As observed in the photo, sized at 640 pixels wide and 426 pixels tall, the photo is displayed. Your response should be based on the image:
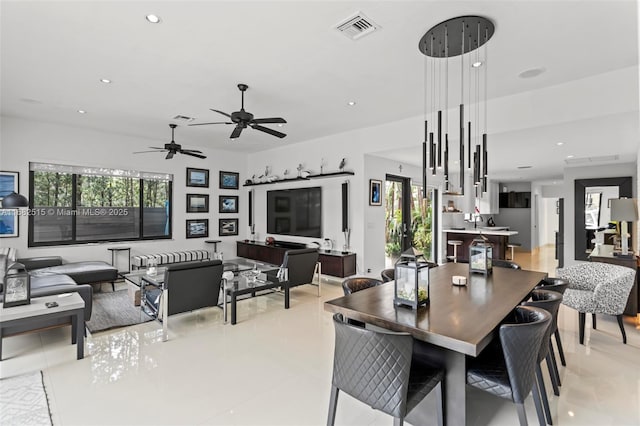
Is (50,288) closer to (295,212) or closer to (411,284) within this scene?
(411,284)

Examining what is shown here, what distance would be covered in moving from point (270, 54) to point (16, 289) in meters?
3.56

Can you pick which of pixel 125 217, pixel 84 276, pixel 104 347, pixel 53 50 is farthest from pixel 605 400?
pixel 125 217

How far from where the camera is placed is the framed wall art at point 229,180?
8531 mm

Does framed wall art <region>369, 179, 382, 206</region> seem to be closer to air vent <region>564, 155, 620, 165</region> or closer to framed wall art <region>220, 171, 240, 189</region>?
framed wall art <region>220, 171, 240, 189</region>

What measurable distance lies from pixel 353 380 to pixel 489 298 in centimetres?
135

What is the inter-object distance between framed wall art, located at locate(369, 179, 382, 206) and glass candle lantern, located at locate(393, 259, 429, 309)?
4.10 m

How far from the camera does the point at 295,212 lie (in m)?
7.58

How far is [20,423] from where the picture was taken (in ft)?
7.37

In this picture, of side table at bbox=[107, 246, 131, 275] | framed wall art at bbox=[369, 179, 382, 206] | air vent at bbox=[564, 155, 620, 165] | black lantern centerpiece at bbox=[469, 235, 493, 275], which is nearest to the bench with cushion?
side table at bbox=[107, 246, 131, 275]

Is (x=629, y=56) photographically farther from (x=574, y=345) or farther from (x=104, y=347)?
(x=104, y=347)

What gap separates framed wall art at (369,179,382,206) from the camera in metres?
6.43

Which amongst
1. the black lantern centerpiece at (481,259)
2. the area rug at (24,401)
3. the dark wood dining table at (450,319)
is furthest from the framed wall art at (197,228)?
the black lantern centerpiece at (481,259)

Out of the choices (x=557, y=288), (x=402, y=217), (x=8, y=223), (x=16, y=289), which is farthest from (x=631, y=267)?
(x=8, y=223)

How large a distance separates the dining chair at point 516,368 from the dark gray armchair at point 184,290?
3.11 metres
